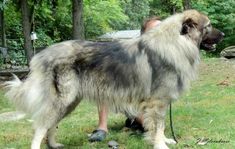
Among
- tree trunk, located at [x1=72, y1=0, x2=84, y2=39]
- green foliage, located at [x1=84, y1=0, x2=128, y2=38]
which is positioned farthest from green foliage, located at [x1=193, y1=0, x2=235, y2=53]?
tree trunk, located at [x1=72, y1=0, x2=84, y2=39]

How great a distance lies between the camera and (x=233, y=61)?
15.6 meters

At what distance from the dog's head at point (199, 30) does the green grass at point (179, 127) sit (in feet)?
4.05

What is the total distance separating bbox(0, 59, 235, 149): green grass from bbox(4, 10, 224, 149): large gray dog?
0.58 m

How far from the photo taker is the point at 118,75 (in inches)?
203

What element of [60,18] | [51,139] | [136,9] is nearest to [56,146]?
[51,139]

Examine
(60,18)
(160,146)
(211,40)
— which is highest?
(211,40)

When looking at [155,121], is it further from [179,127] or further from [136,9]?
[136,9]

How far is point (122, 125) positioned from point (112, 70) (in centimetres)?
170

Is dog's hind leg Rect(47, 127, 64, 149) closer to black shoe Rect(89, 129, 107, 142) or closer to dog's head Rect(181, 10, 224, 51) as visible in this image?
black shoe Rect(89, 129, 107, 142)

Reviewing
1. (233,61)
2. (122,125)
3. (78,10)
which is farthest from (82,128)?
(233,61)

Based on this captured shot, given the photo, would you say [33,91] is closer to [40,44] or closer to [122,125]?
[122,125]

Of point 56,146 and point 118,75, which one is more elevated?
point 118,75

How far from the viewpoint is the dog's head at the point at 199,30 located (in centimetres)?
526

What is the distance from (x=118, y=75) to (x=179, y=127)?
1.64 m
